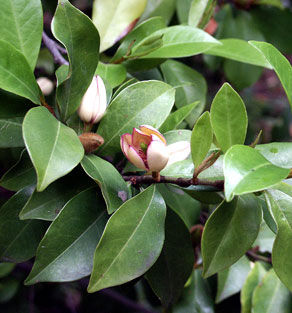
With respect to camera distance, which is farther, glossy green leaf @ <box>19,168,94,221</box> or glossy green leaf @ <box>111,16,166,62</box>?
glossy green leaf @ <box>111,16,166,62</box>

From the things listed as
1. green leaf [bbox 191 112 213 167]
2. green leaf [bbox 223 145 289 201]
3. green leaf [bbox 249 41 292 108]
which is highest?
green leaf [bbox 249 41 292 108]

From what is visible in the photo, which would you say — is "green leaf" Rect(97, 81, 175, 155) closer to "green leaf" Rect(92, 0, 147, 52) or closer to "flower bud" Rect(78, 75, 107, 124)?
"flower bud" Rect(78, 75, 107, 124)

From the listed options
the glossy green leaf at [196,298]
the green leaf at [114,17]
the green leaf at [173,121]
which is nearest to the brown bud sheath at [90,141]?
the green leaf at [173,121]

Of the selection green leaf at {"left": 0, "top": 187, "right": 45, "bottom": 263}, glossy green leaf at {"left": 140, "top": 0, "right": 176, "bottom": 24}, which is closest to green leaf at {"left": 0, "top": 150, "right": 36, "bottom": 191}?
green leaf at {"left": 0, "top": 187, "right": 45, "bottom": 263}

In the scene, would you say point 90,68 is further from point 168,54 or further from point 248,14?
point 248,14

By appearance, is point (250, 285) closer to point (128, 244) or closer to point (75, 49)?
point (128, 244)

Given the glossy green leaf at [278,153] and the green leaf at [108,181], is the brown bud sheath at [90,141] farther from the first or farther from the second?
the glossy green leaf at [278,153]
